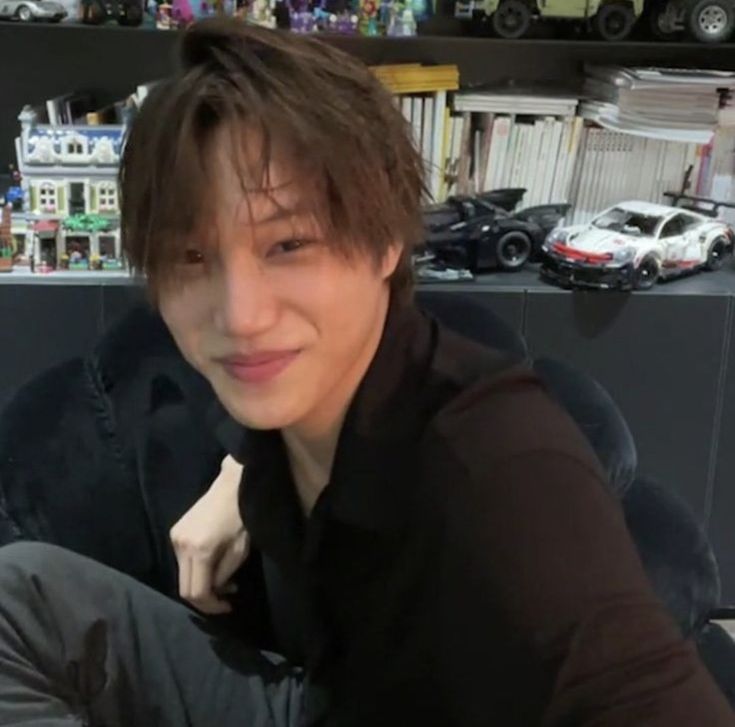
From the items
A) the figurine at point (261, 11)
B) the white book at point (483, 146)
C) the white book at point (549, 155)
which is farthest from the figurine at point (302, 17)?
the white book at point (549, 155)

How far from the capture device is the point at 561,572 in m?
0.79

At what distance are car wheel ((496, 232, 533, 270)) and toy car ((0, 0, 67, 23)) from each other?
0.88 m

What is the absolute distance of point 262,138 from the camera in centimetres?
91

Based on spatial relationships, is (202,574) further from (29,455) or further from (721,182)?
(721,182)

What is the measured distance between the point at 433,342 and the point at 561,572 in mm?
300

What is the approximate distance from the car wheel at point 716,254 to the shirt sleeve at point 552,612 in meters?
1.34

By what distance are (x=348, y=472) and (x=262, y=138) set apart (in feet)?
0.97

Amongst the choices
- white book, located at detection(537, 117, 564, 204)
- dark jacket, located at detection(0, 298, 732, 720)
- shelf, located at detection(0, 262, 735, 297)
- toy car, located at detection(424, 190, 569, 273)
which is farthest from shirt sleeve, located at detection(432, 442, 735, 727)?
white book, located at detection(537, 117, 564, 204)

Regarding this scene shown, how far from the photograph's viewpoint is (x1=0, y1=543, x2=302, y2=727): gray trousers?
1.13 metres

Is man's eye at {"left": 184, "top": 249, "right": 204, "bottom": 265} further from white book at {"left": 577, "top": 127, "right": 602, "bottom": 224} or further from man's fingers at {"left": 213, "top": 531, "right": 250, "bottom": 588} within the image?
white book at {"left": 577, "top": 127, "right": 602, "bottom": 224}

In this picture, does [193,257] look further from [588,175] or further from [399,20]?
[588,175]

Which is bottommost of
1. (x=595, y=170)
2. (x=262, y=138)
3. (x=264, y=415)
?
(x=595, y=170)

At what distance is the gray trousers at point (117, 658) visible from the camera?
3.70ft

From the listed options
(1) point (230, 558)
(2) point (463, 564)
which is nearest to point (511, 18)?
(1) point (230, 558)
